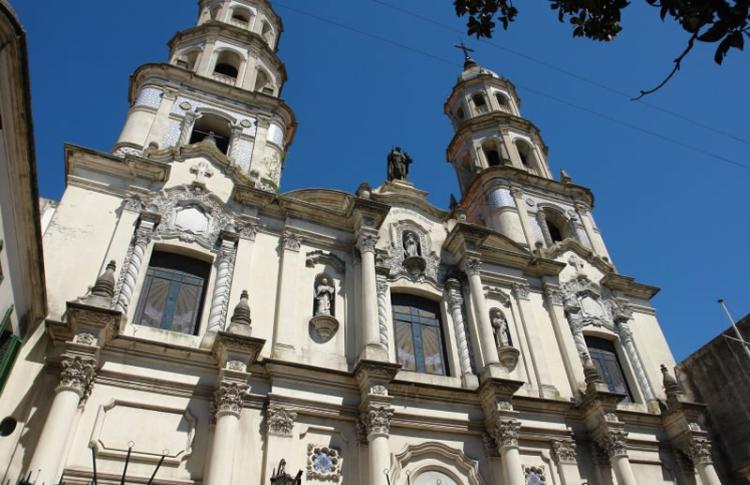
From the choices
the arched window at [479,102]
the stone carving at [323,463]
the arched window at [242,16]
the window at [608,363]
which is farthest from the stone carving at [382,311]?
the arched window at [479,102]

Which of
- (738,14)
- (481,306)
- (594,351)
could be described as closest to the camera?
(738,14)

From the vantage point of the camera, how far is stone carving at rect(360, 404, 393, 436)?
12086 millimetres

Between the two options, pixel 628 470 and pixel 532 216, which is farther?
pixel 532 216

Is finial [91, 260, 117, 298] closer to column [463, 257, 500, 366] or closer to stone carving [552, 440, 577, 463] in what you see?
column [463, 257, 500, 366]

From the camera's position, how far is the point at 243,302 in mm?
12992

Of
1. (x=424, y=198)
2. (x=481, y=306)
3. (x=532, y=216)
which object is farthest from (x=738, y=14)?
(x=532, y=216)

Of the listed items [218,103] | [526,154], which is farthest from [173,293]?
[526,154]

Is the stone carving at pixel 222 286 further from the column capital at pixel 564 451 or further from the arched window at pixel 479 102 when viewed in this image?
the arched window at pixel 479 102

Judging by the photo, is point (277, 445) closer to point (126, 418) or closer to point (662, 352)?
point (126, 418)

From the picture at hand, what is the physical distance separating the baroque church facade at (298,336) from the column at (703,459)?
0.16 feet

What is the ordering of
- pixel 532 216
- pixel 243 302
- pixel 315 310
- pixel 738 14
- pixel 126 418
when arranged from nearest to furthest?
pixel 738 14
pixel 126 418
pixel 243 302
pixel 315 310
pixel 532 216

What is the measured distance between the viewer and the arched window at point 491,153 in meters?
26.4

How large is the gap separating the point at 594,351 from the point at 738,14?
1576 centimetres

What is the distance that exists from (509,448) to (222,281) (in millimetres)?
7778
